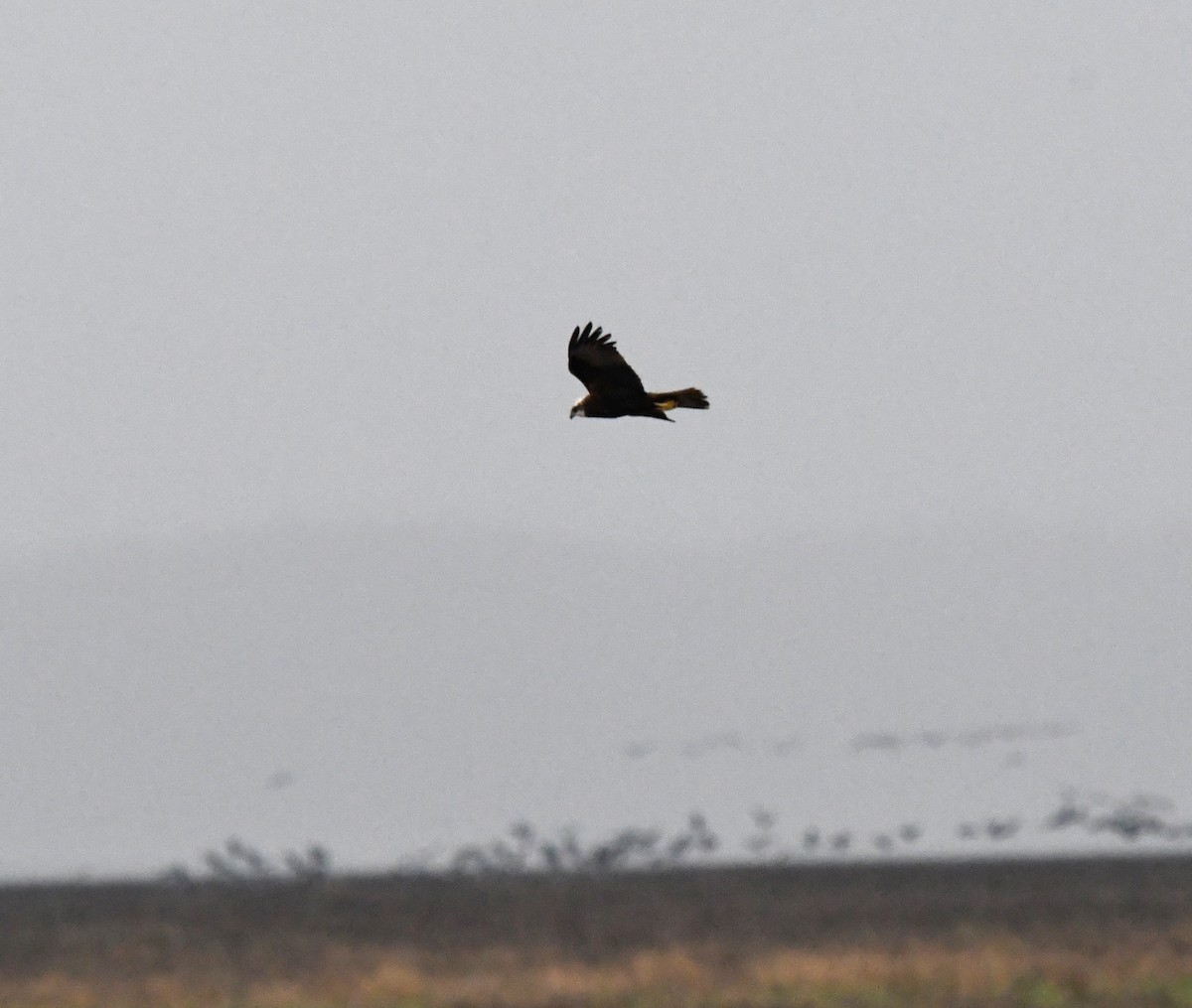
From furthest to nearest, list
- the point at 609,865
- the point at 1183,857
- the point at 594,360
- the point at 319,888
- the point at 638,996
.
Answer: the point at 609,865 → the point at 1183,857 → the point at 319,888 → the point at 638,996 → the point at 594,360

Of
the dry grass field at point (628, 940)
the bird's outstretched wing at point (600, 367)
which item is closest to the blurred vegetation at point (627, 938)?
the dry grass field at point (628, 940)

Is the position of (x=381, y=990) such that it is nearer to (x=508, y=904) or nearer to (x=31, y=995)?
(x=31, y=995)

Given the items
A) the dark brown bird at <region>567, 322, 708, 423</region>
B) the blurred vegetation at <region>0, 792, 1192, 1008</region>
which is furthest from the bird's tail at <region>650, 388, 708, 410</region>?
the blurred vegetation at <region>0, 792, 1192, 1008</region>

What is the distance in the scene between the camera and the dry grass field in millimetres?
31516

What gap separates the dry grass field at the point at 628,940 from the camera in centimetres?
3152

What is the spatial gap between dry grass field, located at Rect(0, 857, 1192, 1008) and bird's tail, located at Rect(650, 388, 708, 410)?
60.1 feet

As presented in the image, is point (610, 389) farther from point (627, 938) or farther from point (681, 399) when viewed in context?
point (627, 938)

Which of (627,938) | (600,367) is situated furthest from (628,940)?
(600,367)

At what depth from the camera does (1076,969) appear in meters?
32.8

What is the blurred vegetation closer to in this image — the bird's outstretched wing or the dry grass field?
the dry grass field

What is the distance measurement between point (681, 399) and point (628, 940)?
32.1m

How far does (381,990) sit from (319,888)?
111 feet

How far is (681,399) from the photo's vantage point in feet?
40.3

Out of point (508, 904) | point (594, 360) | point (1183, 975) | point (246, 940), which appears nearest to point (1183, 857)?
point (508, 904)
